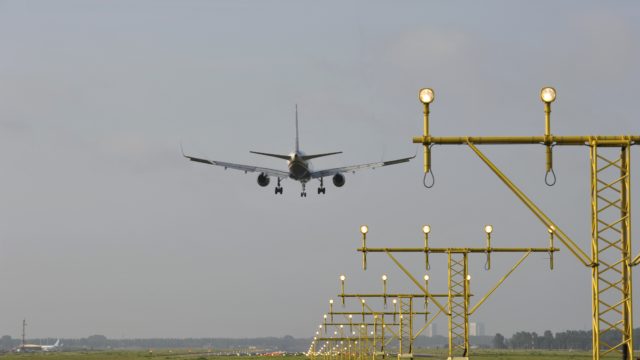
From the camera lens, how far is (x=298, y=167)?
314 feet

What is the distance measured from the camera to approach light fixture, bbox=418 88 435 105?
2275 cm

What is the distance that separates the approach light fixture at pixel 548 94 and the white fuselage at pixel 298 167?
73.4 metres

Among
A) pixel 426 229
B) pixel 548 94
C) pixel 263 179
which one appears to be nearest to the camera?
pixel 548 94

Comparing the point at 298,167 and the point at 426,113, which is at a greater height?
the point at 298,167

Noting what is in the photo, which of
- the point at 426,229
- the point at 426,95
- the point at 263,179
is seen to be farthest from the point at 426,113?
the point at 263,179

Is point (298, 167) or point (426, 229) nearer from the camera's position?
point (426, 229)

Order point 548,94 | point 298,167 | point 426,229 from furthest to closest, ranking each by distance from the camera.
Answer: point 298,167 < point 426,229 < point 548,94

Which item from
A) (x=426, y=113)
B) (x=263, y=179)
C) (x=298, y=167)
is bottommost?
(x=426, y=113)

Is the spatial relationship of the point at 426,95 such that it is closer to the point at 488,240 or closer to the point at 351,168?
the point at 488,240

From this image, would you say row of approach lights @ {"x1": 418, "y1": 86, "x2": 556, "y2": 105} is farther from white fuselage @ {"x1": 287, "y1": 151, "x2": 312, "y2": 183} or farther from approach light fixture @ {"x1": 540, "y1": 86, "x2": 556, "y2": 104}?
white fuselage @ {"x1": 287, "y1": 151, "x2": 312, "y2": 183}

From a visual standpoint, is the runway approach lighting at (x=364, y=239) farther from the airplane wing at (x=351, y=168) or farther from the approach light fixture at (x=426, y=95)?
the airplane wing at (x=351, y=168)

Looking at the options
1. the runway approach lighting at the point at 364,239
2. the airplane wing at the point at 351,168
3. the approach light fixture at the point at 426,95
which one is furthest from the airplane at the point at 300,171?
the approach light fixture at the point at 426,95

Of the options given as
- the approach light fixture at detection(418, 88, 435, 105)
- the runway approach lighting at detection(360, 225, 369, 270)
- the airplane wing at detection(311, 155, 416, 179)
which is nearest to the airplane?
the airplane wing at detection(311, 155, 416, 179)

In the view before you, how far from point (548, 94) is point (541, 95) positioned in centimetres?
18
